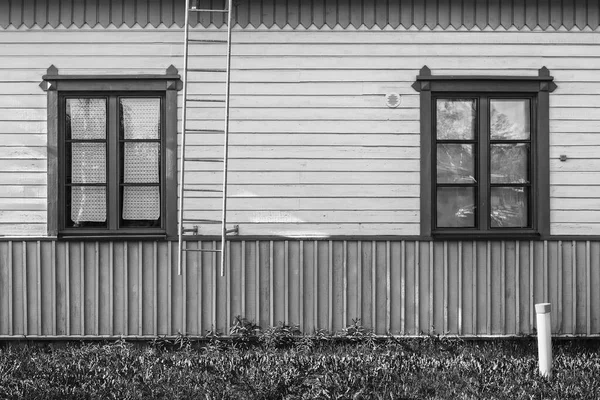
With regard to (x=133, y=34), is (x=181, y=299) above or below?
below

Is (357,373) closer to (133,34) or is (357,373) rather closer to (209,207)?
(209,207)

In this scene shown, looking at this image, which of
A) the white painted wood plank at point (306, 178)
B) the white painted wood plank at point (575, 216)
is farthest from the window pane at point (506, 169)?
the white painted wood plank at point (306, 178)

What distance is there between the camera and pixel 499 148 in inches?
374

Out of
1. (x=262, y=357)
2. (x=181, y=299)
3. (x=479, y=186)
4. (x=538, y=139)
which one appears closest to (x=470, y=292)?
(x=479, y=186)

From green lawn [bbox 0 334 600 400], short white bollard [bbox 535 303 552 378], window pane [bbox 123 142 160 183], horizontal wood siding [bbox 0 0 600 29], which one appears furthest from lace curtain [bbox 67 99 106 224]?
short white bollard [bbox 535 303 552 378]

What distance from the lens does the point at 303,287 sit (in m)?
9.38

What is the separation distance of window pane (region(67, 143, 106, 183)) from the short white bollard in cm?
497

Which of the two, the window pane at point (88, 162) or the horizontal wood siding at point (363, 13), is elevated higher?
the horizontal wood siding at point (363, 13)

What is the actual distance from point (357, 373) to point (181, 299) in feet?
8.63

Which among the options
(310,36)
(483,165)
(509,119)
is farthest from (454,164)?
(310,36)

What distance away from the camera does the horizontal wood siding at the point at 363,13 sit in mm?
9336

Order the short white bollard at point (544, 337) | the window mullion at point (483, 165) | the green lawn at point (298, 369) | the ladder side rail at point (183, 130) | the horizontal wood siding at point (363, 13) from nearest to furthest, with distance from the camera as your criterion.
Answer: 1. the green lawn at point (298, 369)
2. the short white bollard at point (544, 337)
3. the ladder side rail at point (183, 130)
4. the horizontal wood siding at point (363, 13)
5. the window mullion at point (483, 165)

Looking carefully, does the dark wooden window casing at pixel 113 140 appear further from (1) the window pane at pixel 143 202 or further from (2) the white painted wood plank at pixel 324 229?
(2) the white painted wood plank at pixel 324 229

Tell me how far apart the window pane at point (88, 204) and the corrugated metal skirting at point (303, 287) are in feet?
0.97
